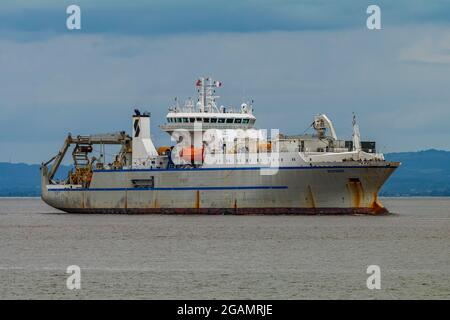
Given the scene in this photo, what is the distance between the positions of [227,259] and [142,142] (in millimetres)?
35913

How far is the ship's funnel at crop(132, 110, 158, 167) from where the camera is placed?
83125 millimetres

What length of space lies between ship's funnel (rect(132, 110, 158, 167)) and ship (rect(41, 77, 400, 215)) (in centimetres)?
7

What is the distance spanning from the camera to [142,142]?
83.6m

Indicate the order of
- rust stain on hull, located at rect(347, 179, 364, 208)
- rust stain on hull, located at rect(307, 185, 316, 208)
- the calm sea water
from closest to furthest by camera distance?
the calm sea water, rust stain on hull, located at rect(347, 179, 364, 208), rust stain on hull, located at rect(307, 185, 316, 208)

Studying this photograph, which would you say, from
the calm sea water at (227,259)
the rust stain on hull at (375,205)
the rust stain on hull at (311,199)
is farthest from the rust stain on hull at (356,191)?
the rust stain on hull at (311,199)

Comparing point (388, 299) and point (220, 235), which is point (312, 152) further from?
point (388, 299)

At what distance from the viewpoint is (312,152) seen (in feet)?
241

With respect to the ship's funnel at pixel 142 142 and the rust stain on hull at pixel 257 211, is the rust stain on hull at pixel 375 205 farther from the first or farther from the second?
the ship's funnel at pixel 142 142

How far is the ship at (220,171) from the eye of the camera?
72.8 m

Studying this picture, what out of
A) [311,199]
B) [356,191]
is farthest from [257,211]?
[356,191]

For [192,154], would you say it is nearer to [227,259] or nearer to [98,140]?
[98,140]

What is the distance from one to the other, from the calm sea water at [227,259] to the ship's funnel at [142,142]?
782 cm

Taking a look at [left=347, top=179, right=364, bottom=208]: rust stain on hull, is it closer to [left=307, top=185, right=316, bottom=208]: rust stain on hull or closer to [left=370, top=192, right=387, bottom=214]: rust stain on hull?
[left=370, top=192, right=387, bottom=214]: rust stain on hull

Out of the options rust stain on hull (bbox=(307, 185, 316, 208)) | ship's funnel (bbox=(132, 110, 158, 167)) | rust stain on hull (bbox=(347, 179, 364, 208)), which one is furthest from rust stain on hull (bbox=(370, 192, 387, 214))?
ship's funnel (bbox=(132, 110, 158, 167))
